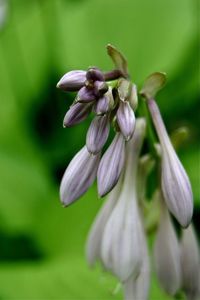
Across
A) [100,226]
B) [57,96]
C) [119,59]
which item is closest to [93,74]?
[119,59]

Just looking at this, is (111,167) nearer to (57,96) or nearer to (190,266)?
(190,266)

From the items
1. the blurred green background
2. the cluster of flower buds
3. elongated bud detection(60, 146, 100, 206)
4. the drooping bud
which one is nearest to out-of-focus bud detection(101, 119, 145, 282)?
the cluster of flower buds

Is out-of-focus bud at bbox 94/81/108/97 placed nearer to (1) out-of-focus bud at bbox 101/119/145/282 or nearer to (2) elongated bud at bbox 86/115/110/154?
(2) elongated bud at bbox 86/115/110/154

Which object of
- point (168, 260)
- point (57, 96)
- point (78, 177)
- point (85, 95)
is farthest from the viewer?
point (57, 96)

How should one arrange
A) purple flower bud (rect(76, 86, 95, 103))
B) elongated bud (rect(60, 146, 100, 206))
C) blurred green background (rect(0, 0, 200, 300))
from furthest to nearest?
blurred green background (rect(0, 0, 200, 300)), elongated bud (rect(60, 146, 100, 206)), purple flower bud (rect(76, 86, 95, 103))

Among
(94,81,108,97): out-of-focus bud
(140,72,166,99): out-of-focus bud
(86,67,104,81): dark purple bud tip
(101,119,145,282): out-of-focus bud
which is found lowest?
(101,119,145,282): out-of-focus bud

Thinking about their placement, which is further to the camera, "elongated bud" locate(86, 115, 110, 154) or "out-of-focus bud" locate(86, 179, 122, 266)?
"out-of-focus bud" locate(86, 179, 122, 266)

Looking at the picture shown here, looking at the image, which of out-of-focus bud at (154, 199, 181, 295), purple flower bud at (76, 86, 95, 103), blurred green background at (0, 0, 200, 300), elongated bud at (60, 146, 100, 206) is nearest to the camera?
purple flower bud at (76, 86, 95, 103)

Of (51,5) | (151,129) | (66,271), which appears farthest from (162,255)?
(51,5)
